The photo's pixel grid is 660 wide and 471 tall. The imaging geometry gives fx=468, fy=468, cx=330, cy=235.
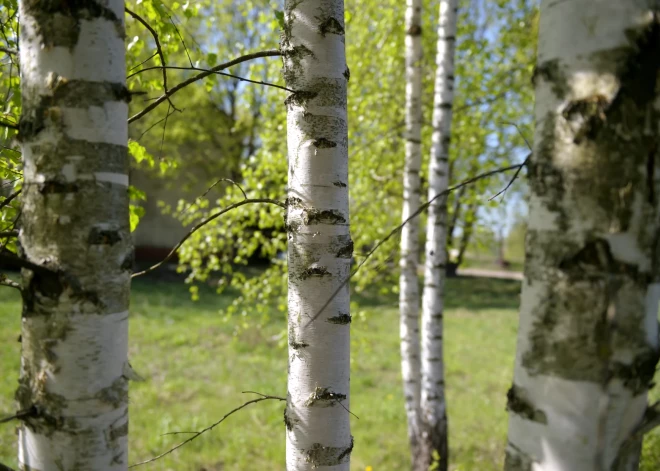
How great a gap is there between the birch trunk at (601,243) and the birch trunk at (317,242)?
0.85 m

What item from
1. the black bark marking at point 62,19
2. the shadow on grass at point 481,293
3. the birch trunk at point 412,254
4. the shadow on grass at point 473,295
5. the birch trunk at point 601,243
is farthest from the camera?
the shadow on grass at point 481,293

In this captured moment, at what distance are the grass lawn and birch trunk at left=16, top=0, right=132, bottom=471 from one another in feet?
10.1

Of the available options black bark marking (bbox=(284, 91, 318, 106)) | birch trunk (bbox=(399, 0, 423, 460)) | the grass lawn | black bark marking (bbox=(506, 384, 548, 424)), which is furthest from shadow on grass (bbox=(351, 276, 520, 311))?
black bark marking (bbox=(506, 384, 548, 424))

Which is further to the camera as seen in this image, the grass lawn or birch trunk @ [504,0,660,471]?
the grass lawn

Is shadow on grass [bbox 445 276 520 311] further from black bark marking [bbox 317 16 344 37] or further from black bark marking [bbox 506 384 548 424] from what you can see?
black bark marking [bbox 506 384 548 424]

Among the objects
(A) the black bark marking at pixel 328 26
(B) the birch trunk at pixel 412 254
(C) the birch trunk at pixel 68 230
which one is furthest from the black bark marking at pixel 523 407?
(B) the birch trunk at pixel 412 254

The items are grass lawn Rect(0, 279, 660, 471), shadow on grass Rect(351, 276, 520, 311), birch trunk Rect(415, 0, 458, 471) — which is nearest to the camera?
birch trunk Rect(415, 0, 458, 471)

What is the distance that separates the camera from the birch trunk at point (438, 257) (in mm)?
4359

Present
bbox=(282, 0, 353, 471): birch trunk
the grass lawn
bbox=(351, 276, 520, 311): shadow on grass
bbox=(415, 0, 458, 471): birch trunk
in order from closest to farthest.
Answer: bbox=(282, 0, 353, 471): birch trunk
bbox=(415, 0, 458, 471): birch trunk
the grass lawn
bbox=(351, 276, 520, 311): shadow on grass

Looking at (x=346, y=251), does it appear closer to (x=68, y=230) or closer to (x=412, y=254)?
(x=68, y=230)

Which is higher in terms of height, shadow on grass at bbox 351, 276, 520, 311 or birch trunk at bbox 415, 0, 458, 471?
birch trunk at bbox 415, 0, 458, 471

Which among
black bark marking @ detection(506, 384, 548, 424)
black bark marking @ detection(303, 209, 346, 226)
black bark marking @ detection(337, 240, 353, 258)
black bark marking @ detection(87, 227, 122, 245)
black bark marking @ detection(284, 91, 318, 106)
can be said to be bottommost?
black bark marking @ detection(506, 384, 548, 424)

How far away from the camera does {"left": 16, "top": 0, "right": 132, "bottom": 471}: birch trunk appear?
1171mm

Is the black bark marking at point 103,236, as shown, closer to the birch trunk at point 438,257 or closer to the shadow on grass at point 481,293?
the birch trunk at point 438,257
